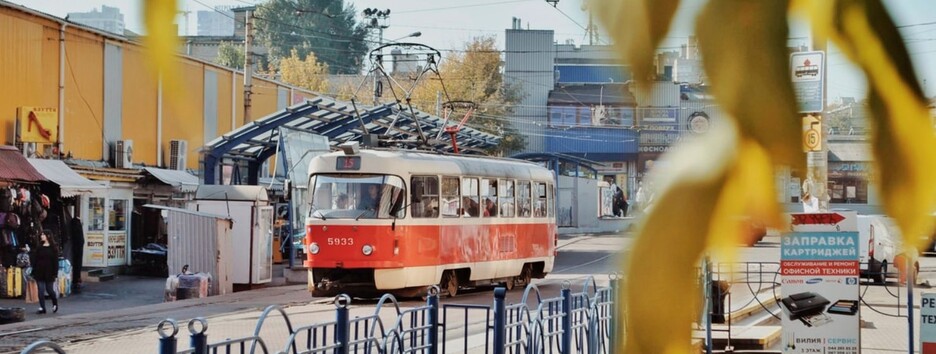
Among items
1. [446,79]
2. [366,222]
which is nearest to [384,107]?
[446,79]

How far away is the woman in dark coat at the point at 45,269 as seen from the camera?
1658 centimetres

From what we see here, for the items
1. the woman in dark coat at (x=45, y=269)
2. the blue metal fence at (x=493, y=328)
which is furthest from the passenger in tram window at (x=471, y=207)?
the blue metal fence at (x=493, y=328)

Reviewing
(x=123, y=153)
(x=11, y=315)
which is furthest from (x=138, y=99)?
(x=11, y=315)

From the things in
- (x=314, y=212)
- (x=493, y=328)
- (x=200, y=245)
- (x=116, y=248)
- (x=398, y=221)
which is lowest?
(x=116, y=248)

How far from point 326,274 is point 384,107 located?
15944 mm

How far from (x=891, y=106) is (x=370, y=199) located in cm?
1700

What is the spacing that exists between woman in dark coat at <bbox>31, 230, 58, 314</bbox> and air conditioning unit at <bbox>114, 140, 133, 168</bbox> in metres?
16.4

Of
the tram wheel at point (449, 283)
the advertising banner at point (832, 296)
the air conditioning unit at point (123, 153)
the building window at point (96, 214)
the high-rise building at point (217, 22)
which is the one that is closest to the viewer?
the high-rise building at point (217, 22)

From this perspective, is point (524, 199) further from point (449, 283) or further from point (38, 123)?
point (38, 123)

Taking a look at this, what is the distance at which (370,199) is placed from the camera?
57.6 ft

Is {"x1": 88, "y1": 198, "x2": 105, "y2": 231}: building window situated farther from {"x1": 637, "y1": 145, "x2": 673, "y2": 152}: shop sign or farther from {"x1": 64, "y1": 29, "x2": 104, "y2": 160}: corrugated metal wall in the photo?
{"x1": 637, "y1": 145, "x2": 673, "y2": 152}: shop sign

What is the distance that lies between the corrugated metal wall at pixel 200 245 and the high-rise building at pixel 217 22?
18.9 m

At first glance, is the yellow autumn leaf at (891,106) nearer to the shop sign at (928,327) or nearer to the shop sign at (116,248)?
the shop sign at (928,327)

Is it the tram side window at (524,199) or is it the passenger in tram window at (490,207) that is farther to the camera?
the tram side window at (524,199)
